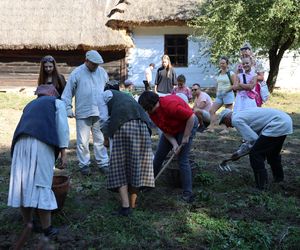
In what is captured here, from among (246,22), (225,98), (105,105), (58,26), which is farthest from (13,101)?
(105,105)

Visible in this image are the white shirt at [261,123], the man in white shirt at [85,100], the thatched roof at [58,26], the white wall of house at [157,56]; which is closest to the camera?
the white shirt at [261,123]

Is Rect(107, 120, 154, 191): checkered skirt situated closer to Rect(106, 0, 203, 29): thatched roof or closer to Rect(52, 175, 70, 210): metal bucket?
Rect(52, 175, 70, 210): metal bucket

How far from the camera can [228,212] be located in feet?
15.9

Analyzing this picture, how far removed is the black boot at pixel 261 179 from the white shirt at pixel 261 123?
442 millimetres

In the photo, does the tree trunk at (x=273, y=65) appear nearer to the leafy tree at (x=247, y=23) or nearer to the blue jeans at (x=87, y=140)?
the leafy tree at (x=247, y=23)

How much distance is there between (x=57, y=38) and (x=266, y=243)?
1432 centimetres

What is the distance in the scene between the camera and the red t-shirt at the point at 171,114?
15.9ft

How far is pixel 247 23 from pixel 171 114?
1007 centimetres

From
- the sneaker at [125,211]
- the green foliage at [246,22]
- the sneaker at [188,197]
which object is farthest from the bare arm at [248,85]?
the green foliage at [246,22]

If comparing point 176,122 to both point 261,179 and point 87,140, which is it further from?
point 87,140

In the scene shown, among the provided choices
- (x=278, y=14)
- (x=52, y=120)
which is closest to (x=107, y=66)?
(x=278, y=14)

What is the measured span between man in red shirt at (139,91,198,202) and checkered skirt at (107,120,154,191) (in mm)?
311

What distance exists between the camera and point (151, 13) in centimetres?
1645

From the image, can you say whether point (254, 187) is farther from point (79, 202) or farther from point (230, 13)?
point (230, 13)
